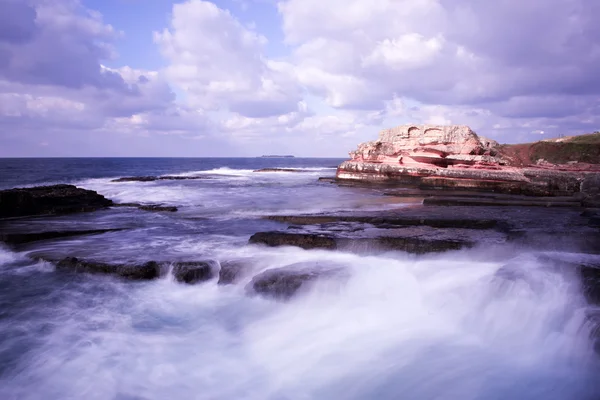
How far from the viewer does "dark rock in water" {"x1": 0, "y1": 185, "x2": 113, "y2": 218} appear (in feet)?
49.6

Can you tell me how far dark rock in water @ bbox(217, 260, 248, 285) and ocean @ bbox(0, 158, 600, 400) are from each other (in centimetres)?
18

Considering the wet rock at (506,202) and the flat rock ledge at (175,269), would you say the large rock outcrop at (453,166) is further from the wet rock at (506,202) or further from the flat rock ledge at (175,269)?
the flat rock ledge at (175,269)

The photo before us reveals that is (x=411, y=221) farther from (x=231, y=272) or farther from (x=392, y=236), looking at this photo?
(x=231, y=272)

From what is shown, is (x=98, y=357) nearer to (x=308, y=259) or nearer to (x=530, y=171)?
(x=308, y=259)

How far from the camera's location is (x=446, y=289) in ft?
23.1

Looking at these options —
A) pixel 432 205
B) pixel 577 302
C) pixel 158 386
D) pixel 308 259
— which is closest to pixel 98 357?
pixel 158 386

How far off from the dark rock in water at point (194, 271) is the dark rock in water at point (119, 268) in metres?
0.50

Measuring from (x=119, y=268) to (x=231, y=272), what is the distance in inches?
98.1

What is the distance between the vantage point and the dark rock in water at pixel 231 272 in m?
7.99

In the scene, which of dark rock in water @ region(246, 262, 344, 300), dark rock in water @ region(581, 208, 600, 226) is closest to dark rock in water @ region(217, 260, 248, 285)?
dark rock in water @ region(246, 262, 344, 300)

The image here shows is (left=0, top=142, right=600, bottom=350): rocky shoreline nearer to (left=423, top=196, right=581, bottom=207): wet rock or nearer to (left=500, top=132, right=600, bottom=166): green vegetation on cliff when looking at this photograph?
(left=423, top=196, right=581, bottom=207): wet rock

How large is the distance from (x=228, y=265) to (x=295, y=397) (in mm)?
3741

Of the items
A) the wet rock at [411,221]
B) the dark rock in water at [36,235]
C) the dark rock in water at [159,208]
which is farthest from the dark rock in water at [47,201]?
the wet rock at [411,221]

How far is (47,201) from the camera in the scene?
16578 mm
